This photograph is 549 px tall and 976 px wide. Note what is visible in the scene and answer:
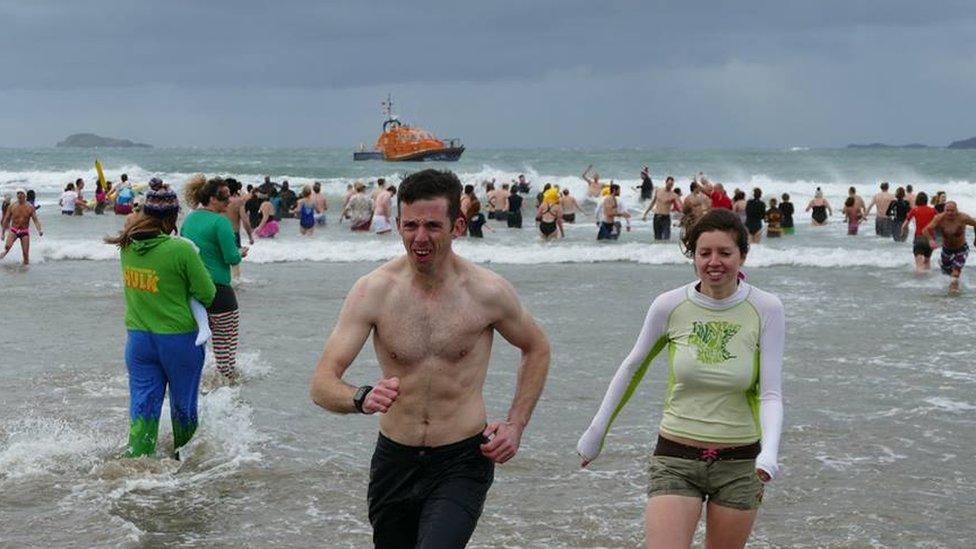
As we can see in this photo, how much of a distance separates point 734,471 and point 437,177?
1.49 metres

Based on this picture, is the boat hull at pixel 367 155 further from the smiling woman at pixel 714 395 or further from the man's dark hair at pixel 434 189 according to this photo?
the man's dark hair at pixel 434 189

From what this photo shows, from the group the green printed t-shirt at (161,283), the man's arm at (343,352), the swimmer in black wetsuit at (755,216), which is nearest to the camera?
the man's arm at (343,352)

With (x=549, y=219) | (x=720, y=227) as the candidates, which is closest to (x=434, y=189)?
(x=720, y=227)

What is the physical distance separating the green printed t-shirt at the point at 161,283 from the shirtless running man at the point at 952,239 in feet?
43.7

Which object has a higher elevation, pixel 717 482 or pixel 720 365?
pixel 720 365

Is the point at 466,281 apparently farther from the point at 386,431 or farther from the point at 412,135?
the point at 412,135

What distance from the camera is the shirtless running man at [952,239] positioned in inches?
671

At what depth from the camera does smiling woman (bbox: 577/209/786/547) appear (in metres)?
4.12

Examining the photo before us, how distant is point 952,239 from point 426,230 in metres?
15.2

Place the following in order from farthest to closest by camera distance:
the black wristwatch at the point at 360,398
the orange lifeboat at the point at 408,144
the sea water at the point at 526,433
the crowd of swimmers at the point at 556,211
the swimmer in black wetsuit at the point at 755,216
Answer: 1. the orange lifeboat at the point at 408,144
2. the swimmer in black wetsuit at the point at 755,216
3. the crowd of swimmers at the point at 556,211
4. the sea water at the point at 526,433
5. the black wristwatch at the point at 360,398

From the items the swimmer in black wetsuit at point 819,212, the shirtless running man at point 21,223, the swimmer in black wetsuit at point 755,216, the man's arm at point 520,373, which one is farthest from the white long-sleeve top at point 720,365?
the swimmer in black wetsuit at point 819,212

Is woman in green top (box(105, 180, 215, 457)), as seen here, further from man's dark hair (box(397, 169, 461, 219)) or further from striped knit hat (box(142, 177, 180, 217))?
man's dark hair (box(397, 169, 461, 219))

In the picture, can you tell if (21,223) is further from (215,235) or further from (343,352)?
(343,352)

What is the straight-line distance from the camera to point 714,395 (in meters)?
4.22
